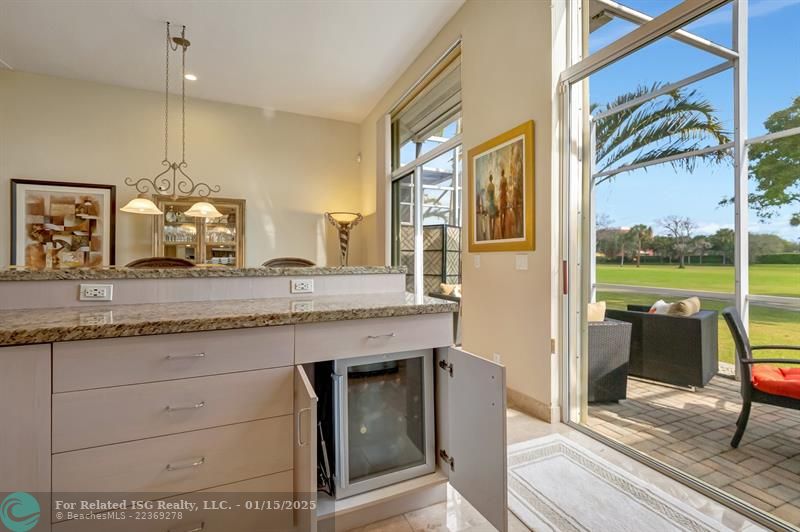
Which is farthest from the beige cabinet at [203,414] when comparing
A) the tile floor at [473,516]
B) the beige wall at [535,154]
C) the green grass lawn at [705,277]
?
the green grass lawn at [705,277]

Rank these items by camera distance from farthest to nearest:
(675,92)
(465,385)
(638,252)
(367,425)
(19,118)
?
(19,118) → (638,252) → (675,92) → (367,425) → (465,385)

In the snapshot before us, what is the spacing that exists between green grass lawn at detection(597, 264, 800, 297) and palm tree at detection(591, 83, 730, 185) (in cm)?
52

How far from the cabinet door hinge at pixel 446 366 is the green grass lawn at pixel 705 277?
1341 mm

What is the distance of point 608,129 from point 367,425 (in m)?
2.18

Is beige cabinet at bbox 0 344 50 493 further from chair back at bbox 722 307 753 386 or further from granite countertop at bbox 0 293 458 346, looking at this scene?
chair back at bbox 722 307 753 386

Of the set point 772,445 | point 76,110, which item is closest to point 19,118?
point 76,110

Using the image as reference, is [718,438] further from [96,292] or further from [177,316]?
[96,292]

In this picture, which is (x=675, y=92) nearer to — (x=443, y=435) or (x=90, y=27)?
(x=443, y=435)

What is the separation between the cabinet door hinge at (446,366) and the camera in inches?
61.4

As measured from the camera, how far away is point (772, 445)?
1.71m

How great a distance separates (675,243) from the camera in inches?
76.6

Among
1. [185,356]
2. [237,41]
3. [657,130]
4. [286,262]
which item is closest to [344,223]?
[286,262]

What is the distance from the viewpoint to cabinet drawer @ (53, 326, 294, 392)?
3.56 ft

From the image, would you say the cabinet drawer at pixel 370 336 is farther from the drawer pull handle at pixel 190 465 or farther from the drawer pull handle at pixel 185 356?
the drawer pull handle at pixel 190 465
